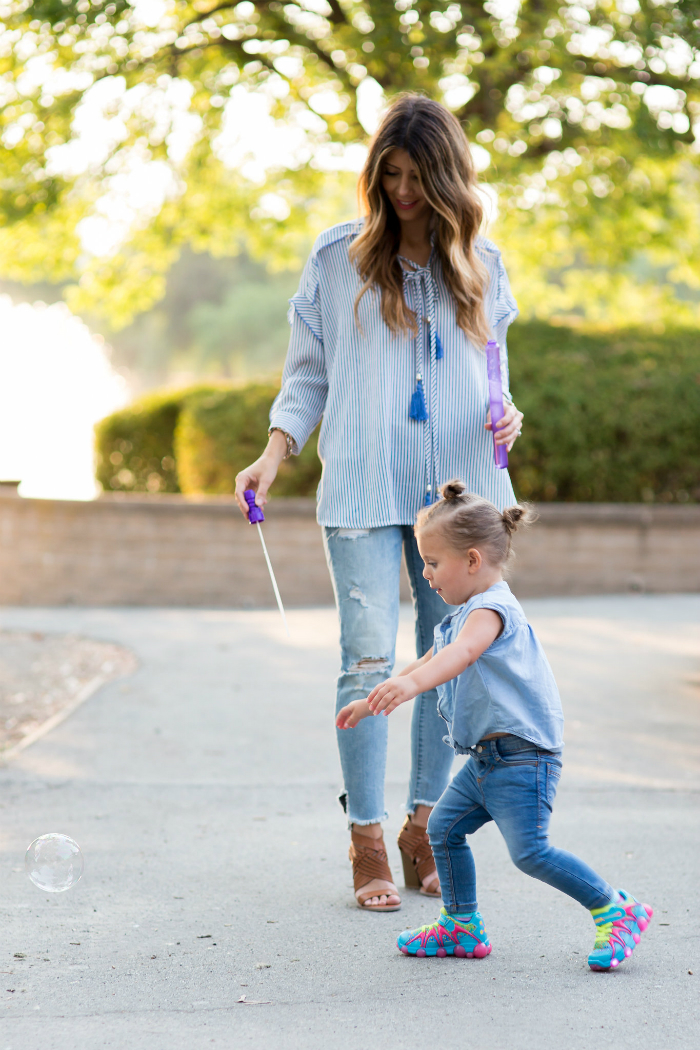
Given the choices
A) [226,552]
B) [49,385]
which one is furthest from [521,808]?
[49,385]

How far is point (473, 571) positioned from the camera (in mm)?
2580

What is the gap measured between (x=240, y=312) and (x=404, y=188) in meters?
39.1

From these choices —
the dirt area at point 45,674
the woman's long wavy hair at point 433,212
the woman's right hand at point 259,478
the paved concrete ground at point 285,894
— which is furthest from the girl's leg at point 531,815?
the dirt area at point 45,674

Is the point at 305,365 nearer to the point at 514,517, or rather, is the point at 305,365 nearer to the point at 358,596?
the point at 358,596

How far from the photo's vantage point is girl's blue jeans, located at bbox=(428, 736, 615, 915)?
8.18ft

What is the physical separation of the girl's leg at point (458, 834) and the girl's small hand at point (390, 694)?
396mm

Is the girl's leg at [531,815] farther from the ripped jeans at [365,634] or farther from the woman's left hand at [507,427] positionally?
the woman's left hand at [507,427]

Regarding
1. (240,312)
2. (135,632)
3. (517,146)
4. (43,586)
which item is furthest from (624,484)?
(240,312)

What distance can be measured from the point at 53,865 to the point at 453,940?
3.42 ft

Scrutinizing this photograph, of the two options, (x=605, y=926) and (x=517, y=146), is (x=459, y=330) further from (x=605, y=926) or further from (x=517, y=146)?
(x=517, y=146)

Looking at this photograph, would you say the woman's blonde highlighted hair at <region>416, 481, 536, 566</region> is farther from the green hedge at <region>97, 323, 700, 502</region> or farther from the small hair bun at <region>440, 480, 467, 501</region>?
the green hedge at <region>97, 323, 700, 502</region>

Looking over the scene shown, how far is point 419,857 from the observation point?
314 centimetres

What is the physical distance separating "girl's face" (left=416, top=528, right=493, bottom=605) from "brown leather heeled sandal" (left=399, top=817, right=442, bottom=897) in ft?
2.81

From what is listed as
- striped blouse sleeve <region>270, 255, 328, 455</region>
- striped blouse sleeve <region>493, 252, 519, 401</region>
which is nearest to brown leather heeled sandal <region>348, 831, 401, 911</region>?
striped blouse sleeve <region>270, 255, 328, 455</region>
